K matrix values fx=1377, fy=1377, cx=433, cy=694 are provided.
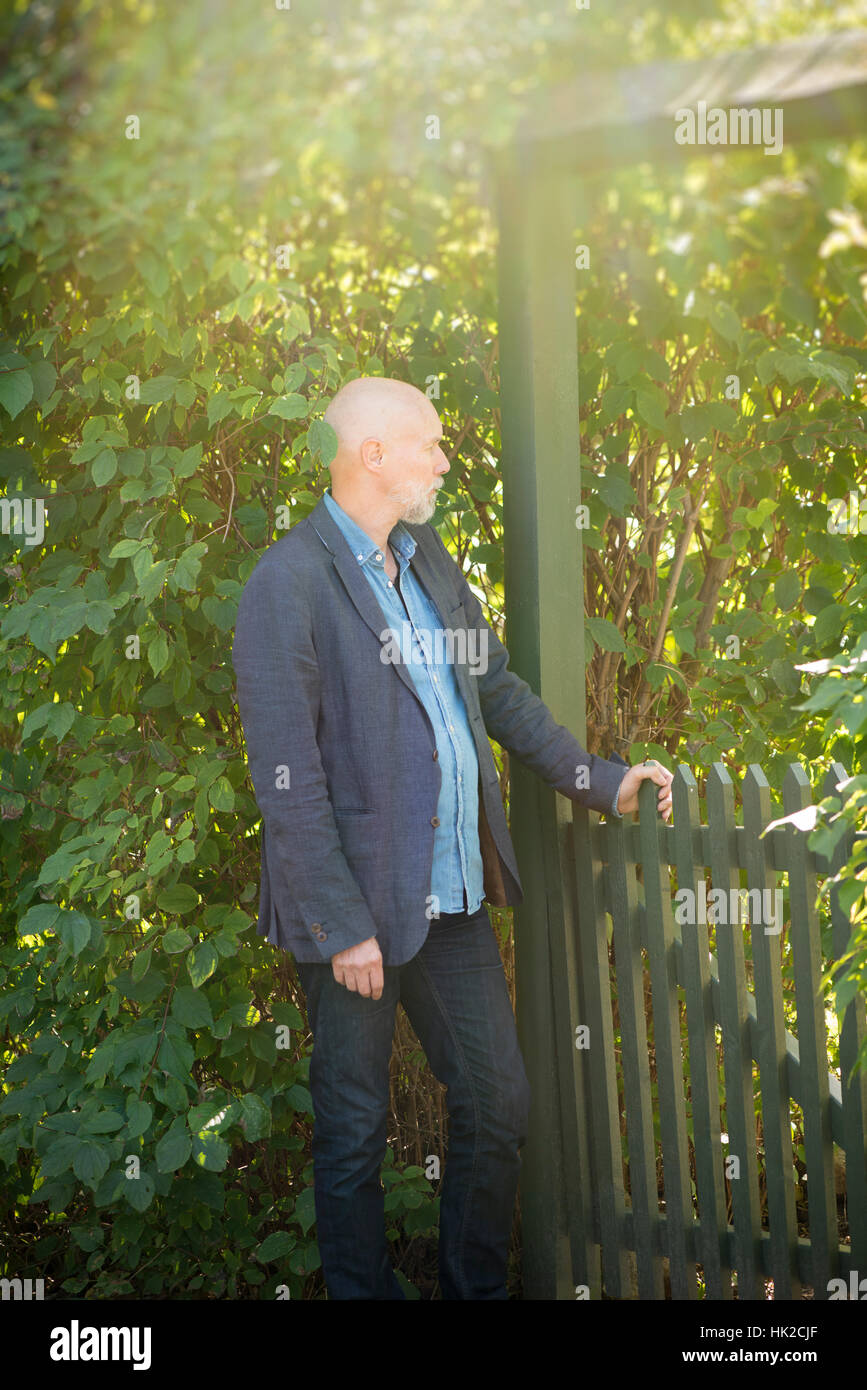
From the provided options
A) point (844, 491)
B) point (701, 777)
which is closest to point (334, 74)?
point (844, 491)

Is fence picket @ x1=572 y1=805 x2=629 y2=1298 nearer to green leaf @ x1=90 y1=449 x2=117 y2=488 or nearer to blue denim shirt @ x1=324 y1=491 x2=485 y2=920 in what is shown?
blue denim shirt @ x1=324 y1=491 x2=485 y2=920

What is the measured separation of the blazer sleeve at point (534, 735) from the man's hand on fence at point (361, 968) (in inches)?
24.6

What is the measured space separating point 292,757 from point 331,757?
13 centimetres

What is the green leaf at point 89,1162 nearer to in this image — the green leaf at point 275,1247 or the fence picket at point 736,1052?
the green leaf at point 275,1247

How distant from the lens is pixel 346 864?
2.84 m

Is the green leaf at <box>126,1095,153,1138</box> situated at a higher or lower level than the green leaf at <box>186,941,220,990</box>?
lower

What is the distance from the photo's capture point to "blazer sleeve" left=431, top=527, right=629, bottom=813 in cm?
315

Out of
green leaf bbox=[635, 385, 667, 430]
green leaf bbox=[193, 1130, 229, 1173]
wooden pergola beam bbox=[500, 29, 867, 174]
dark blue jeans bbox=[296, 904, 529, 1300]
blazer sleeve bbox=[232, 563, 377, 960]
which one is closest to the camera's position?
wooden pergola beam bbox=[500, 29, 867, 174]

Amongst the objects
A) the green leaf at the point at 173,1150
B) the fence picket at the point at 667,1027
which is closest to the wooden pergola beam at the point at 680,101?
the fence picket at the point at 667,1027

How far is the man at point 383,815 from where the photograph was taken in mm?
2826

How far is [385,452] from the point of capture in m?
3.03

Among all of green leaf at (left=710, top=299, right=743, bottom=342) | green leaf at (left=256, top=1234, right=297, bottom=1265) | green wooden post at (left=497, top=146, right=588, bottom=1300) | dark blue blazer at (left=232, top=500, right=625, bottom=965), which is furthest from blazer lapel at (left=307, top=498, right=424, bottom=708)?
green leaf at (left=256, top=1234, right=297, bottom=1265)

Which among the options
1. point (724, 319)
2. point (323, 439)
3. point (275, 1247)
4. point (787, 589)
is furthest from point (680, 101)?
point (275, 1247)
